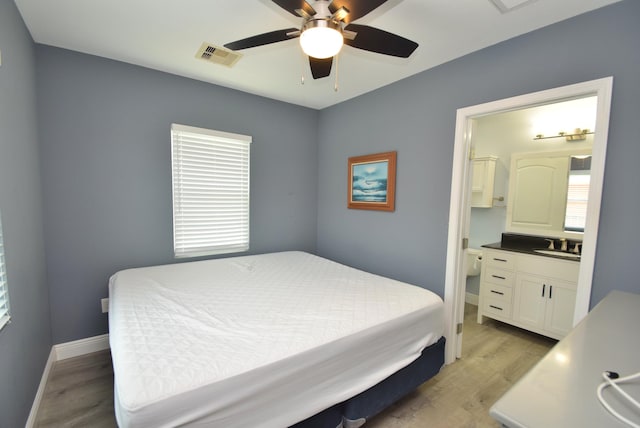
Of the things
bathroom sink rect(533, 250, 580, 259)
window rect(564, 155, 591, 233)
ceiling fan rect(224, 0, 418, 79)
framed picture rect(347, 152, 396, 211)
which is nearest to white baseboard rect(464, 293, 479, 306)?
bathroom sink rect(533, 250, 580, 259)

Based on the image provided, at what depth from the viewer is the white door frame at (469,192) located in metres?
1.59

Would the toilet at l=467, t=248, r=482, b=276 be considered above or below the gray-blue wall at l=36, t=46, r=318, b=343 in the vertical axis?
below

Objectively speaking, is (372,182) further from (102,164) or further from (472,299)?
(102,164)

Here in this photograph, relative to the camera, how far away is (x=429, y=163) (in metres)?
2.47

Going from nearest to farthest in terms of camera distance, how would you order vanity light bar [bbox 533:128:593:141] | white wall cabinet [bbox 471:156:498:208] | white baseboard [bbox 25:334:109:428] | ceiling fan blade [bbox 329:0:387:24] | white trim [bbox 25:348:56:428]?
ceiling fan blade [bbox 329:0:387:24] → white trim [bbox 25:348:56:428] → white baseboard [bbox 25:334:109:428] → vanity light bar [bbox 533:128:593:141] → white wall cabinet [bbox 471:156:498:208]

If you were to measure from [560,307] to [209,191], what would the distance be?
366cm

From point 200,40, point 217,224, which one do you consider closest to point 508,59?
point 200,40

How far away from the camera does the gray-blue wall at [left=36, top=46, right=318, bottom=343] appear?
2244 mm

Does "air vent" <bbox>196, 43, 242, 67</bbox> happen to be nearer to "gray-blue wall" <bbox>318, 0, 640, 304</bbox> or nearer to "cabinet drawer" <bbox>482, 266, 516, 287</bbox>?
"gray-blue wall" <bbox>318, 0, 640, 304</bbox>

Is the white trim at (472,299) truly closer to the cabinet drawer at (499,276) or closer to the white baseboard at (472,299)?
the white baseboard at (472,299)

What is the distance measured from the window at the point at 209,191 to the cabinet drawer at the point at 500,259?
2789mm

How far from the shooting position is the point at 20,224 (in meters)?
1.66

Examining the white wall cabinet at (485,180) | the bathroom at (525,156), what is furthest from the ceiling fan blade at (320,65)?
the white wall cabinet at (485,180)

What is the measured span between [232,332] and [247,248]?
5.98 feet
